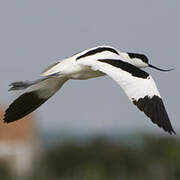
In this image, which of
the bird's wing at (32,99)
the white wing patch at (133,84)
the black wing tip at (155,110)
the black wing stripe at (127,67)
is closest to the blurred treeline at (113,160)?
the bird's wing at (32,99)

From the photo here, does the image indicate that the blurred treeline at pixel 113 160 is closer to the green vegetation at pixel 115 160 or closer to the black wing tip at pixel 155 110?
the green vegetation at pixel 115 160

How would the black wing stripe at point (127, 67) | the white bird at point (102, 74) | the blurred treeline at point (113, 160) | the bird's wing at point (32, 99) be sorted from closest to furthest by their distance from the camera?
the white bird at point (102, 74) < the black wing stripe at point (127, 67) < the bird's wing at point (32, 99) < the blurred treeline at point (113, 160)

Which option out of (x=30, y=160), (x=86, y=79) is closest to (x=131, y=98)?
(x=86, y=79)

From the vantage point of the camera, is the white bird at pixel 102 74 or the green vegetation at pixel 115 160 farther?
the green vegetation at pixel 115 160

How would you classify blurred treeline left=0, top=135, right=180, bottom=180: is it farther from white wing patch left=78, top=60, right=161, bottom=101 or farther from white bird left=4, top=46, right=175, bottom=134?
white wing patch left=78, top=60, right=161, bottom=101

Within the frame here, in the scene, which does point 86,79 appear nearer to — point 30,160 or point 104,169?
point 104,169

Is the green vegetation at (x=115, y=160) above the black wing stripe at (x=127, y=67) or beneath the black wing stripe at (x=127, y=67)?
beneath

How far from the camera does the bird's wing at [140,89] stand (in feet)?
42.4

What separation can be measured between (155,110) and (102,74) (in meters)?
1.27

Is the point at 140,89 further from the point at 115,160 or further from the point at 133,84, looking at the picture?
the point at 115,160

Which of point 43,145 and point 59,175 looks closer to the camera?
point 59,175

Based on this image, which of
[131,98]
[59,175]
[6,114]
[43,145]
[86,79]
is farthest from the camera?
[43,145]

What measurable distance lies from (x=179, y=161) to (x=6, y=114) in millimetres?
45796

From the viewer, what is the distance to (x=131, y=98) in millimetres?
12914
